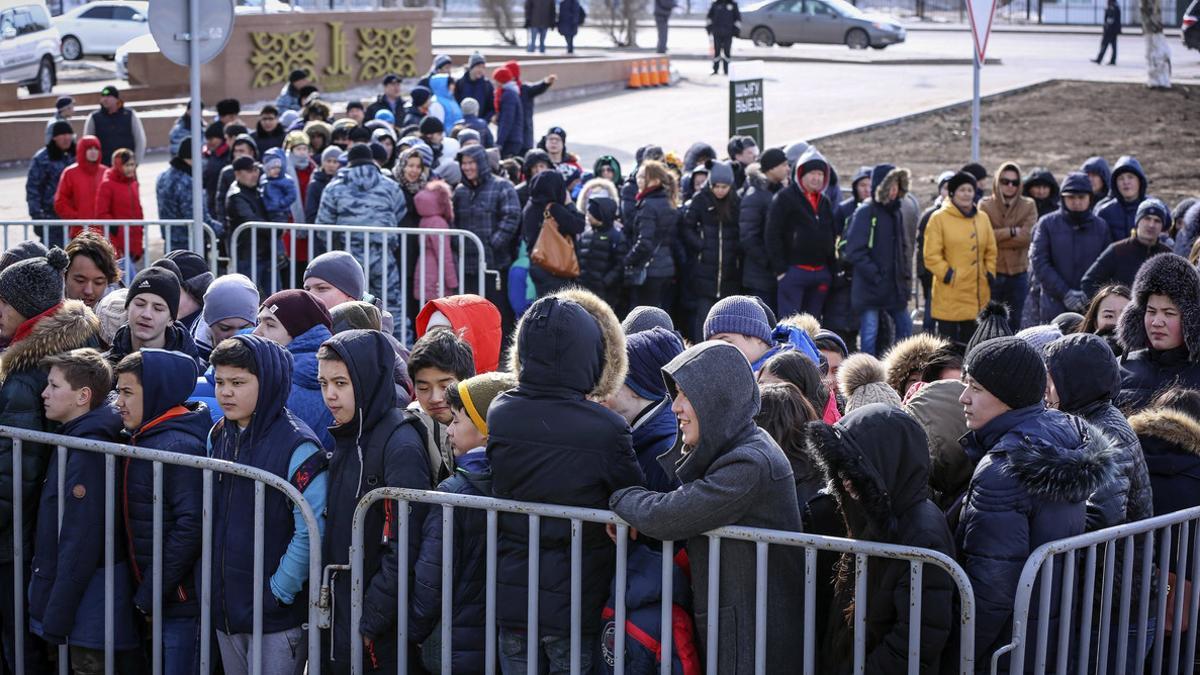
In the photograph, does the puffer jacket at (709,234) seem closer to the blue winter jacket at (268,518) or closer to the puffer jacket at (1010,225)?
the puffer jacket at (1010,225)

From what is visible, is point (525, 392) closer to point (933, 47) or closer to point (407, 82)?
point (407, 82)

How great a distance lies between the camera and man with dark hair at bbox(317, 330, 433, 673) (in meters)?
5.12

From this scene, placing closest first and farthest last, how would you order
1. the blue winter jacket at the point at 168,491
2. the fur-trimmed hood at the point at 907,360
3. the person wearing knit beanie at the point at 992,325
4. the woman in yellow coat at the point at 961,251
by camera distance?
1. the blue winter jacket at the point at 168,491
2. the fur-trimmed hood at the point at 907,360
3. the person wearing knit beanie at the point at 992,325
4. the woman in yellow coat at the point at 961,251

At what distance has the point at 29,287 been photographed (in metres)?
6.68

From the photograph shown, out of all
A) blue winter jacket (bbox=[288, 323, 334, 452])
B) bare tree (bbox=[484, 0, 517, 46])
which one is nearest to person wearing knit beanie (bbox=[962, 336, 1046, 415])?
blue winter jacket (bbox=[288, 323, 334, 452])

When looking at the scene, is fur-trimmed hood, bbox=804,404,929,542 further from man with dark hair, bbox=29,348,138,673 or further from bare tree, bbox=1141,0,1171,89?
bare tree, bbox=1141,0,1171,89

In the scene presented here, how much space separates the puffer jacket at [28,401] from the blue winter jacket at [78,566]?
169 millimetres

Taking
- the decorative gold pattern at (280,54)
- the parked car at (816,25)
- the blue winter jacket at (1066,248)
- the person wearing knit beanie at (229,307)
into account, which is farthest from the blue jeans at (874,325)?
the parked car at (816,25)

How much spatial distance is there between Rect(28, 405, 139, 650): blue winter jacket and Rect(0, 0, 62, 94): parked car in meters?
24.5

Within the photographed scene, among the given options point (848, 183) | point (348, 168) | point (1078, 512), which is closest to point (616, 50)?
point (848, 183)

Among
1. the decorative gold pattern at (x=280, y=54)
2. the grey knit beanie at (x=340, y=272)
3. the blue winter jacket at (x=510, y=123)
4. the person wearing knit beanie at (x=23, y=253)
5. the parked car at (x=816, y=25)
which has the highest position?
the parked car at (x=816, y=25)

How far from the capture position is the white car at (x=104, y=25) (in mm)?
35875

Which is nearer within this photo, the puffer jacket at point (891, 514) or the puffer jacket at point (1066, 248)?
the puffer jacket at point (891, 514)

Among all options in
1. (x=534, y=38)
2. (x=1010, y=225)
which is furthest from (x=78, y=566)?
(x=534, y=38)
